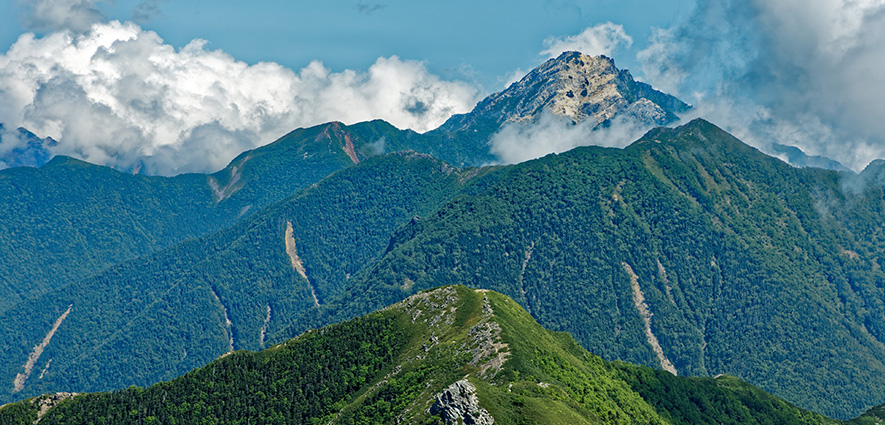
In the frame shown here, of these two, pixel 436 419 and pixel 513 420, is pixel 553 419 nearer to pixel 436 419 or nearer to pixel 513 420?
pixel 513 420

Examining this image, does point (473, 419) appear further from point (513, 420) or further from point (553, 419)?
point (553, 419)

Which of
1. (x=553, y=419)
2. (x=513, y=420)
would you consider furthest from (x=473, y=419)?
(x=553, y=419)

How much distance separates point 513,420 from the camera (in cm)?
18562

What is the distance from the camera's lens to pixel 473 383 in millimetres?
196500

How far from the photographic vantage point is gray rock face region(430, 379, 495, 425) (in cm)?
18088

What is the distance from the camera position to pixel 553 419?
190 m

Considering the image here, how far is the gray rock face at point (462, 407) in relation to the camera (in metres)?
181

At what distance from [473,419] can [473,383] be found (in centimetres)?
1716

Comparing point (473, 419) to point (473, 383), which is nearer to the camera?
point (473, 419)

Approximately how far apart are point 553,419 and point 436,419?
101 feet

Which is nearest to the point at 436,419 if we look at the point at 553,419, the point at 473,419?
the point at 473,419

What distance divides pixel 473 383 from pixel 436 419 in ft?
48.2

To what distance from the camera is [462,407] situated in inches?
7224

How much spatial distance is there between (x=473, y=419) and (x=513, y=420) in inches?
473
